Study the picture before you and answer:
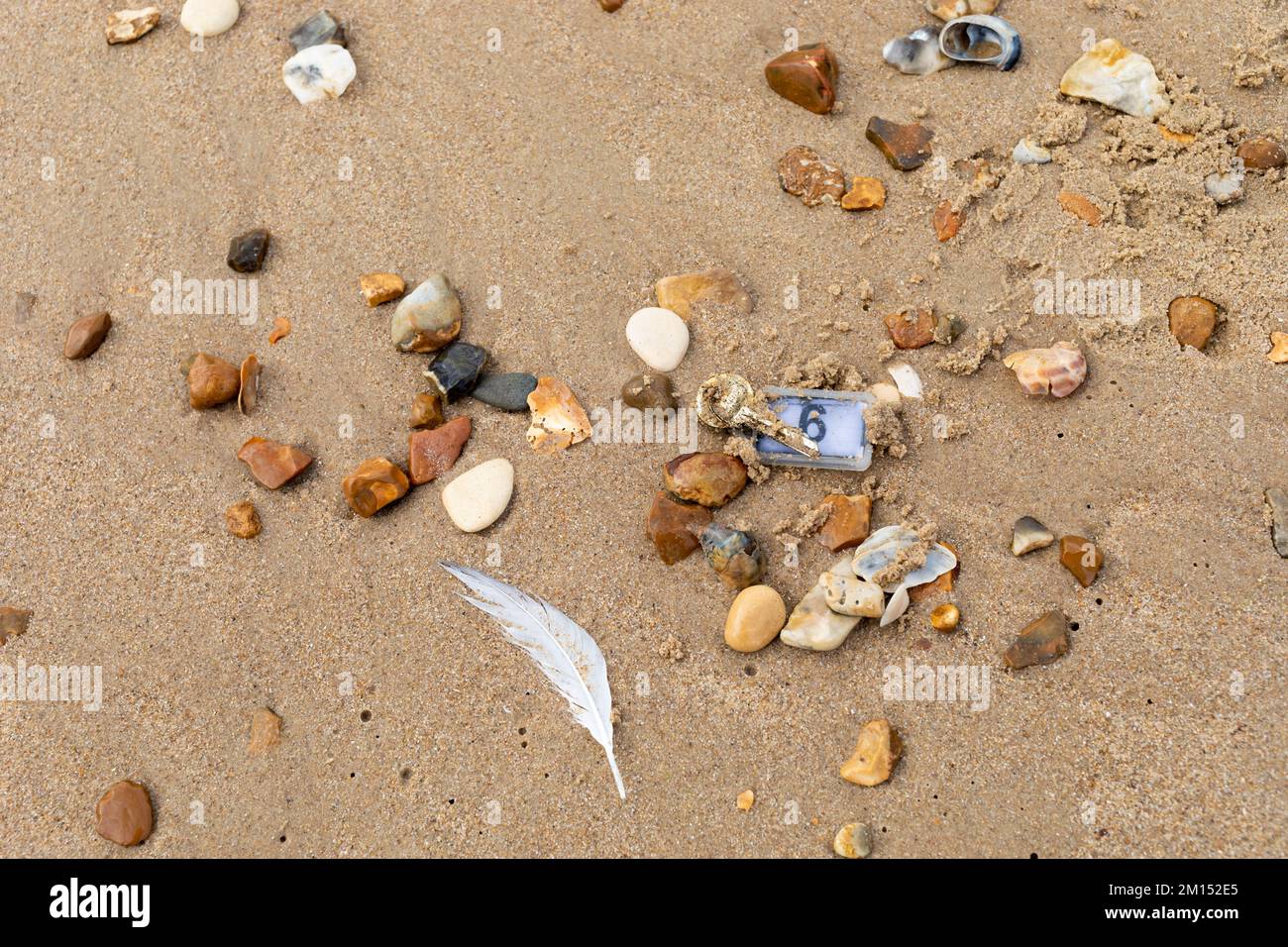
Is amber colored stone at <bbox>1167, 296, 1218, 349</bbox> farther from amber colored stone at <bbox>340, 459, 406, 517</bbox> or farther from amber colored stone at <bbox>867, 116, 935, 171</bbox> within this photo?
amber colored stone at <bbox>340, 459, 406, 517</bbox>

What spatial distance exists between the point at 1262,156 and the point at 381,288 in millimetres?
2656

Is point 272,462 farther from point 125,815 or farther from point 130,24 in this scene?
point 130,24

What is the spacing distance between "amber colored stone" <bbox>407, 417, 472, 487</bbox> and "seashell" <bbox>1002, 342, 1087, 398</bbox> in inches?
62.6

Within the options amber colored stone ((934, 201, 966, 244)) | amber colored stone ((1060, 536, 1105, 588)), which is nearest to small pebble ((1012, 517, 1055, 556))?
amber colored stone ((1060, 536, 1105, 588))

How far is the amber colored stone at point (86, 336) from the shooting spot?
2877 millimetres

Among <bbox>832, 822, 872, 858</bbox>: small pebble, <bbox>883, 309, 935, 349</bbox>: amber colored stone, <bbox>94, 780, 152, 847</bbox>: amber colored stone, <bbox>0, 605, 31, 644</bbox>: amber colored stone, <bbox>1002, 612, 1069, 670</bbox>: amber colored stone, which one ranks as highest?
<bbox>883, 309, 935, 349</bbox>: amber colored stone

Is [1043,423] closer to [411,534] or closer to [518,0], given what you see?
[411,534]

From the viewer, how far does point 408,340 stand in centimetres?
278

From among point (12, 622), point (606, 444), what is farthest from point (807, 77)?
point (12, 622)

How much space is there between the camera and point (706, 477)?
2566mm

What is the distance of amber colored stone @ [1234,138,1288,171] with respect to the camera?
2818 millimetres

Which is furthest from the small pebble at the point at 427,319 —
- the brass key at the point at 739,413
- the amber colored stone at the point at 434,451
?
the brass key at the point at 739,413

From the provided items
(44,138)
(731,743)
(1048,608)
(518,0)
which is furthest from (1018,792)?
(44,138)
